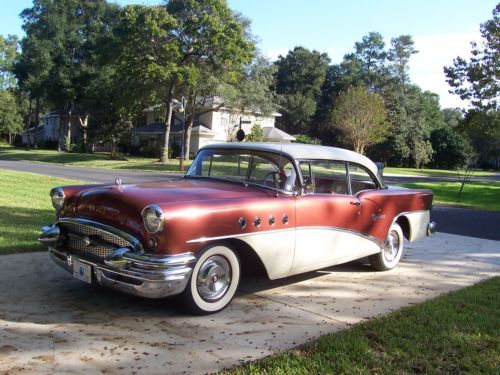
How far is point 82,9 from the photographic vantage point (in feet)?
169

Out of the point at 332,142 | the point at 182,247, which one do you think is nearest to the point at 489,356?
the point at 182,247

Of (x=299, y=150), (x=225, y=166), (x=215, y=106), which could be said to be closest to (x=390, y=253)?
(x=299, y=150)

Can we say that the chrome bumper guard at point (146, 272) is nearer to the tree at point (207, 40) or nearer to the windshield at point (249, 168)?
the windshield at point (249, 168)

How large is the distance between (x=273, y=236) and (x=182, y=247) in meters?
1.02

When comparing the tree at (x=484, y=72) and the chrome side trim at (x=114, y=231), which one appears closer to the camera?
the chrome side trim at (x=114, y=231)

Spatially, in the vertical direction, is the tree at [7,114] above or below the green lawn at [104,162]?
above

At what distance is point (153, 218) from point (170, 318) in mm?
973

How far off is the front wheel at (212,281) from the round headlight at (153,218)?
1.68ft

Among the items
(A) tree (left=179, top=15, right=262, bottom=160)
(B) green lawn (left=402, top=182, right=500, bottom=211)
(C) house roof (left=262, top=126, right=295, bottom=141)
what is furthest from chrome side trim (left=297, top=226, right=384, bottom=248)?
(C) house roof (left=262, top=126, right=295, bottom=141)

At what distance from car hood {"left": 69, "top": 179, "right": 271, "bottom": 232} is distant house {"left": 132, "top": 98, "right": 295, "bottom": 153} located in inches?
1450

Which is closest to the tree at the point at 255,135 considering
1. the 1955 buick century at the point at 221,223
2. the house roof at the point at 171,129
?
the house roof at the point at 171,129

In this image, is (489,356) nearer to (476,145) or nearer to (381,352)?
(381,352)

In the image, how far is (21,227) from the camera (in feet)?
25.1

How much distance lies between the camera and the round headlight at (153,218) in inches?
157
